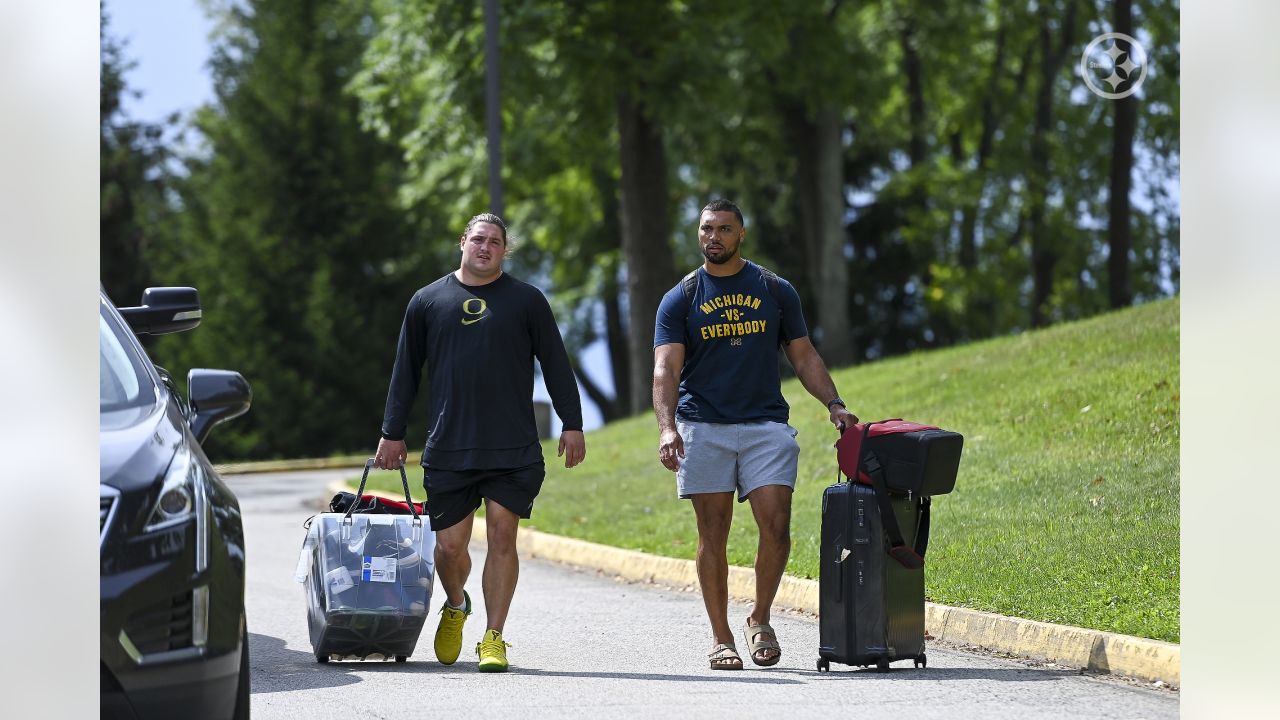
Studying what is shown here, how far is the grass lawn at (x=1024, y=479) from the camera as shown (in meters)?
8.62

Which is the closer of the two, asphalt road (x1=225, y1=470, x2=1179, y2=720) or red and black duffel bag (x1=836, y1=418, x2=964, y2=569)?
asphalt road (x1=225, y1=470, x2=1179, y2=720)

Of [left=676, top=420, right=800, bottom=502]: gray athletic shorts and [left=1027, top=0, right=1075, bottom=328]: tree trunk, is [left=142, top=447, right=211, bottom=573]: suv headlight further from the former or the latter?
[left=1027, top=0, right=1075, bottom=328]: tree trunk

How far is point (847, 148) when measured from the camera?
1372 inches

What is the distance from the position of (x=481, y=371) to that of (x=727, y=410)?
1.10 m

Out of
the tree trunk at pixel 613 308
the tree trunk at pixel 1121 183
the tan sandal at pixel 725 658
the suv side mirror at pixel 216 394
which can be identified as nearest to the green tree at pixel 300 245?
the tree trunk at pixel 613 308

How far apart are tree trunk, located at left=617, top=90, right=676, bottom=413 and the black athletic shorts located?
49.2 feet

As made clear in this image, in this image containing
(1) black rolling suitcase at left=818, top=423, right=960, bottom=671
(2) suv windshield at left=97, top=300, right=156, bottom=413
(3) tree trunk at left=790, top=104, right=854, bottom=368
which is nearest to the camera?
(2) suv windshield at left=97, top=300, right=156, bottom=413

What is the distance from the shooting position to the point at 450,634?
7.71m

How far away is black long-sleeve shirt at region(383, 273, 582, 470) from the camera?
7.54m

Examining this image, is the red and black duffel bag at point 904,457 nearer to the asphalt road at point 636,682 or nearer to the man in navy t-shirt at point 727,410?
the man in navy t-shirt at point 727,410

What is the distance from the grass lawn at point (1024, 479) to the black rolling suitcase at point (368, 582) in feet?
9.00

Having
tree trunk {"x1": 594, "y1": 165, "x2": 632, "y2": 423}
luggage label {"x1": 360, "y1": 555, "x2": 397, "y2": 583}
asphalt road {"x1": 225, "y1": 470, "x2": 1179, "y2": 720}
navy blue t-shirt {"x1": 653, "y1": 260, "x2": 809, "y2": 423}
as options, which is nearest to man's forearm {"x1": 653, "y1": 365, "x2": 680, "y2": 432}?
navy blue t-shirt {"x1": 653, "y1": 260, "x2": 809, "y2": 423}

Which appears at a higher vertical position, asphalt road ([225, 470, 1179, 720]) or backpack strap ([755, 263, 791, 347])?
backpack strap ([755, 263, 791, 347])
